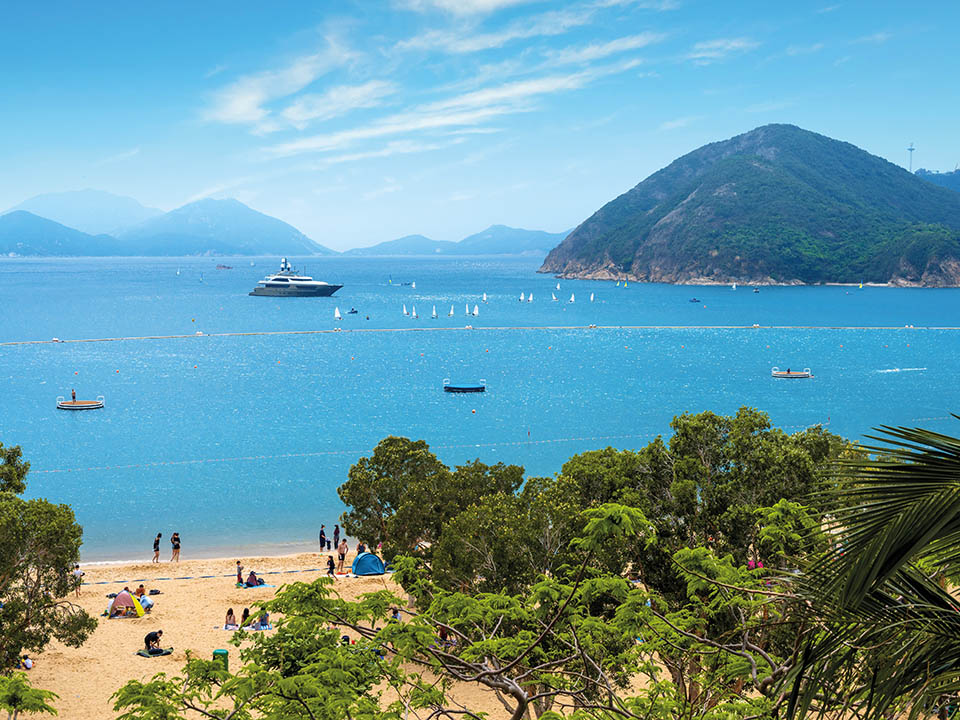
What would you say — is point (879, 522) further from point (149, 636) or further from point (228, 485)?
point (228, 485)

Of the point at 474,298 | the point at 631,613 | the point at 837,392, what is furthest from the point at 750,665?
the point at 474,298

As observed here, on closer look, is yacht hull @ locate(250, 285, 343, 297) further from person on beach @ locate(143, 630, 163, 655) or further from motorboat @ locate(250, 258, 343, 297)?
person on beach @ locate(143, 630, 163, 655)

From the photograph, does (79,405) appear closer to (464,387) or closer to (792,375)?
(464,387)

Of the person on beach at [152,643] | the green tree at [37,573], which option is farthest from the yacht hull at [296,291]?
the green tree at [37,573]

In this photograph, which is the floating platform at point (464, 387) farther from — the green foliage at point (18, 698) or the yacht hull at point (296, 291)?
the yacht hull at point (296, 291)

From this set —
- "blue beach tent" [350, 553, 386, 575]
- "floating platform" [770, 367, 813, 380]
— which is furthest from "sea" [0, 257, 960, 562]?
"blue beach tent" [350, 553, 386, 575]

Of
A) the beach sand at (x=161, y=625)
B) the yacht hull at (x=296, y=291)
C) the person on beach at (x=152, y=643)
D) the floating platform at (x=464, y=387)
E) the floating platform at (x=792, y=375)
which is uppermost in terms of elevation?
the yacht hull at (x=296, y=291)

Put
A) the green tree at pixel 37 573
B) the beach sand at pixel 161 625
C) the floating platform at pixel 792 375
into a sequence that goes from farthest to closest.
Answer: the floating platform at pixel 792 375
the beach sand at pixel 161 625
the green tree at pixel 37 573
